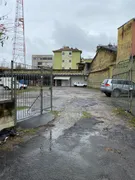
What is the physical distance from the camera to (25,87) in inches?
273

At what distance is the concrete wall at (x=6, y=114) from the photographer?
16.9 ft

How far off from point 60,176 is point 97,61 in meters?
37.0

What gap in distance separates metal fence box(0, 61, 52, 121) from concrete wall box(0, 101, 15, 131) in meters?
0.20

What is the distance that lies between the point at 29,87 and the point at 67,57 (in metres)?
62.1

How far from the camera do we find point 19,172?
3207 millimetres

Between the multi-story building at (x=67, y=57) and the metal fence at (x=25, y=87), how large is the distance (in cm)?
5931

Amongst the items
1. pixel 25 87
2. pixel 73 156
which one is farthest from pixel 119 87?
pixel 73 156

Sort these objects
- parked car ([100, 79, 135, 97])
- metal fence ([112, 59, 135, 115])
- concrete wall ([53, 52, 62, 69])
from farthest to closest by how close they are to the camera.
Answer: concrete wall ([53, 52, 62, 69])
parked car ([100, 79, 135, 97])
metal fence ([112, 59, 135, 115])

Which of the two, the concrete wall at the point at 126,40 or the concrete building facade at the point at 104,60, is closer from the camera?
the concrete wall at the point at 126,40

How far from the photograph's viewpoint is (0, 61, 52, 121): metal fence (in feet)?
18.4

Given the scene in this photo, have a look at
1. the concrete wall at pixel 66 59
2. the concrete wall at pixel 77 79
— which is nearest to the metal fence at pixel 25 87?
the concrete wall at pixel 77 79

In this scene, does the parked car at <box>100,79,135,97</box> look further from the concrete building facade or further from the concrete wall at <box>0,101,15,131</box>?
the concrete building facade

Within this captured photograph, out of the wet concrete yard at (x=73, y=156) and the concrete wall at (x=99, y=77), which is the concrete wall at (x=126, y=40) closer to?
the concrete wall at (x=99, y=77)

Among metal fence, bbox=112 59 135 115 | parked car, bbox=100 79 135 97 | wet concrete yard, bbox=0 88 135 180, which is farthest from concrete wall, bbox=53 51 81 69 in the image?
wet concrete yard, bbox=0 88 135 180
